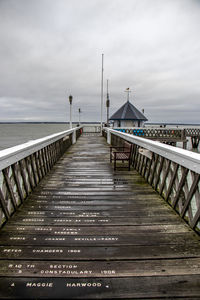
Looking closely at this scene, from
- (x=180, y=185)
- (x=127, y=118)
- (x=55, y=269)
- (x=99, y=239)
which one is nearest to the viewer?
(x=55, y=269)

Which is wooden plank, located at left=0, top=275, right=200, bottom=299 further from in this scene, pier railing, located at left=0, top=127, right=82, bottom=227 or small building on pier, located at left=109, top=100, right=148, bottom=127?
small building on pier, located at left=109, top=100, right=148, bottom=127

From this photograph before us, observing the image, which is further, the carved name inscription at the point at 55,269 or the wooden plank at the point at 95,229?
the wooden plank at the point at 95,229

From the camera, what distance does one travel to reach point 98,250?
2121 millimetres

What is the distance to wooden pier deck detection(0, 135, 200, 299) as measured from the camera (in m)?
1.62

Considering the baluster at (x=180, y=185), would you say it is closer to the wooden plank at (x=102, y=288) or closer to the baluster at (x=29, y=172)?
the wooden plank at (x=102, y=288)

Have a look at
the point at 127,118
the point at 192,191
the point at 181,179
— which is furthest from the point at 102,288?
the point at 127,118

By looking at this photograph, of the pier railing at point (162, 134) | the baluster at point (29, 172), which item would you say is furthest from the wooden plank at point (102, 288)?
the pier railing at point (162, 134)

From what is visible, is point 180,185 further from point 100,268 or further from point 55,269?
point 55,269

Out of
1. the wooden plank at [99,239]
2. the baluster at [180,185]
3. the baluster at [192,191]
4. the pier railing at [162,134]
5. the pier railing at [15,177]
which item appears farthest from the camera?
the pier railing at [162,134]

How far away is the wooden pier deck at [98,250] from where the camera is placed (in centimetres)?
162

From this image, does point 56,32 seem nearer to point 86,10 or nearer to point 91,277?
point 86,10

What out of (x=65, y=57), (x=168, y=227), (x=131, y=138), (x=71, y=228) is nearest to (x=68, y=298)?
(x=71, y=228)

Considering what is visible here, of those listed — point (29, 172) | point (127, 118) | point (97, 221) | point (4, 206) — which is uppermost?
point (127, 118)

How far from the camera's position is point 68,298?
1512mm
